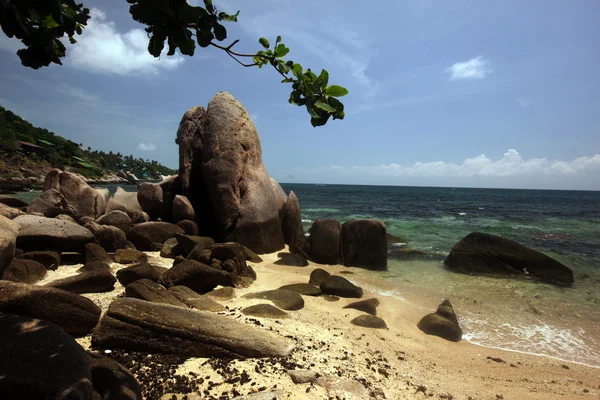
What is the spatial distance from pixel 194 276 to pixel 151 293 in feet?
3.89

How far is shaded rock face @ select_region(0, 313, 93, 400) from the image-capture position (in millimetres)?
2059

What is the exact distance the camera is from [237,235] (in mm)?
9883

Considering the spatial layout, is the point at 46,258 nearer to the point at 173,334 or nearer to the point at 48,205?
the point at 48,205

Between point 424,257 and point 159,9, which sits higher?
point 159,9

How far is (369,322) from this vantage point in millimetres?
5582

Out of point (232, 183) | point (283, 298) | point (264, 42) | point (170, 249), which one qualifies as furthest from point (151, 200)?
point (264, 42)

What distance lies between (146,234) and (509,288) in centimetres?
959

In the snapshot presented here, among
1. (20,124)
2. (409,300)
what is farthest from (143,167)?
(409,300)

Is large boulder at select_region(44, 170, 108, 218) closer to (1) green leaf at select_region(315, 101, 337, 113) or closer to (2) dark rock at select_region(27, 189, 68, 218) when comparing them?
(2) dark rock at select_region(27, 189, 68, 218)

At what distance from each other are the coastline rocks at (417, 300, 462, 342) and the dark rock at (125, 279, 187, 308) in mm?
4045

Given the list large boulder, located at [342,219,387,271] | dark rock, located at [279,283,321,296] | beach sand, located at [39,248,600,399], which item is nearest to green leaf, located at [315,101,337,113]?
beach sand, located at [39,248,600,399]

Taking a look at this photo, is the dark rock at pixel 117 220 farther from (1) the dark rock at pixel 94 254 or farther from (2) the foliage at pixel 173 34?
(2) the foliage at pixel 173 34

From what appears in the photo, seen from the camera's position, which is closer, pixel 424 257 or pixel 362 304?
pixel 362 304

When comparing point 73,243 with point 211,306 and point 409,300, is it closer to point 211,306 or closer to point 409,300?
point 211,306
